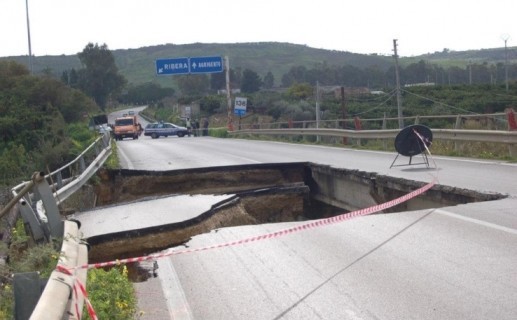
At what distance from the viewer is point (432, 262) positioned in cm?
731

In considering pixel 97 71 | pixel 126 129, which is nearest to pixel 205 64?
pixel 126 129

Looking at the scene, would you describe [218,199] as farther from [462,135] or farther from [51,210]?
[462,135]

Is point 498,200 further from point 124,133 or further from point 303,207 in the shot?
point 124,133

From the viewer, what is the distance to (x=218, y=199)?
12.7m

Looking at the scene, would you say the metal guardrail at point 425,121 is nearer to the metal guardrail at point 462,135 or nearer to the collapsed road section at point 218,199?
the metal guardrail at point 462,135

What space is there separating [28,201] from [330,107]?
60.9 metres

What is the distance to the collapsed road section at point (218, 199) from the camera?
31.9 feet

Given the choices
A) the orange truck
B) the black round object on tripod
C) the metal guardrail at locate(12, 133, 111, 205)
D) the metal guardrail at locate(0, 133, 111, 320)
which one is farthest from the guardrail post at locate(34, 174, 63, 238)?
the orange truck

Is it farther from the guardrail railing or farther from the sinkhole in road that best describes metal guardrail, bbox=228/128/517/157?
the sinkhole in road

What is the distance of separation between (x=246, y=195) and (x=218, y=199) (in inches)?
40.8

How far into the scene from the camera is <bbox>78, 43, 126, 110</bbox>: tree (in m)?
111

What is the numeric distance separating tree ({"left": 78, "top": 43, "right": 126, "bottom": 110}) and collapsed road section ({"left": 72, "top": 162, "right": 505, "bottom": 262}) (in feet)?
316

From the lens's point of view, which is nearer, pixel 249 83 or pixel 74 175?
pixel 74 175

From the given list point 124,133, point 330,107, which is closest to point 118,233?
point 124,133
